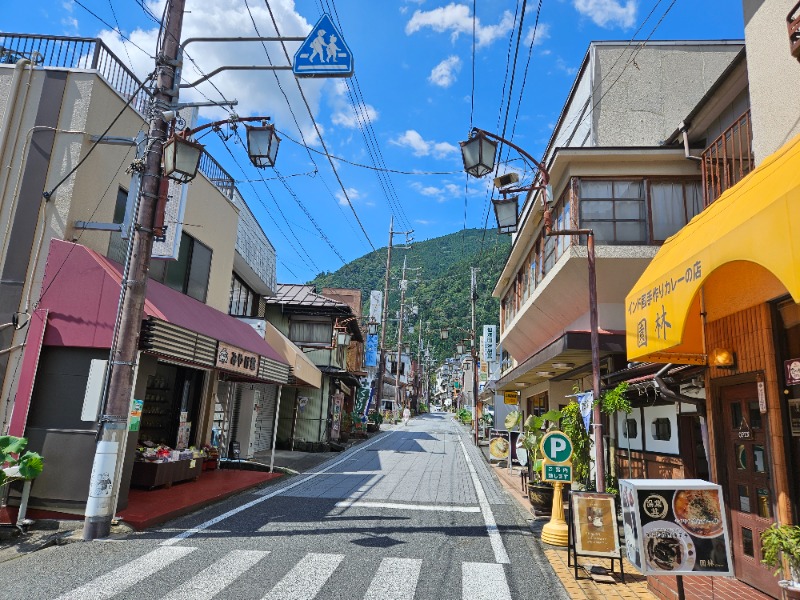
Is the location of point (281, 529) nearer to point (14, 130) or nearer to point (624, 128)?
point (14, 130)

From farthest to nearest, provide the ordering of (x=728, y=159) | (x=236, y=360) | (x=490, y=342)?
(x=490, y=342) → (x=236, y=360) → (x=728, y=159)

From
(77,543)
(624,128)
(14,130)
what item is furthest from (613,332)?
(14,130)

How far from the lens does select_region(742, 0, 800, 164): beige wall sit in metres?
6.28

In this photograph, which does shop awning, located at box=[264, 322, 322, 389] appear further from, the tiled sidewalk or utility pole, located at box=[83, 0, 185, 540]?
the tiled sidewalk

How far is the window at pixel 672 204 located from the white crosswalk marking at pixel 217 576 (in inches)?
397

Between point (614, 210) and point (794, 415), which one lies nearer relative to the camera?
point (794, 415)

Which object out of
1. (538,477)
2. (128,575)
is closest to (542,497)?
(538,477)

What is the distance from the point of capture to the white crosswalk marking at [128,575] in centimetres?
510

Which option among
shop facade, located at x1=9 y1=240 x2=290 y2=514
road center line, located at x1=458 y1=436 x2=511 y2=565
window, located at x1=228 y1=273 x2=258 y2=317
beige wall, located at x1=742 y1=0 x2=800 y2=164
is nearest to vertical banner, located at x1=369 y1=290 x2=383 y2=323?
window, located at x1=228 y1=273 x2=258 y2=317

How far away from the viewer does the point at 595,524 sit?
262 inches

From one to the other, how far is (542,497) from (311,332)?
17649 millimetres

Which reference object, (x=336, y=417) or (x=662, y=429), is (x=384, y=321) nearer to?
(x=336, y=417)

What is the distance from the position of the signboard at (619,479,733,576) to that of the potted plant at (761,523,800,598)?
0.43 m

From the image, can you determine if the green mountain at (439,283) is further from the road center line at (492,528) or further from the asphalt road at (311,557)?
the asphalt road at (311,557)
